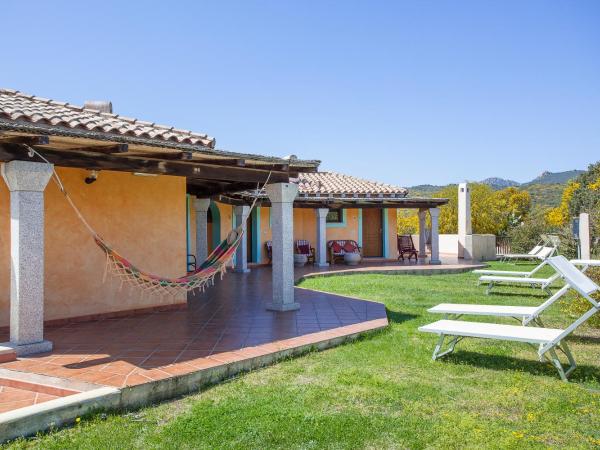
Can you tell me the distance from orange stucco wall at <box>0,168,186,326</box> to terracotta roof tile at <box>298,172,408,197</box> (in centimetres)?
862

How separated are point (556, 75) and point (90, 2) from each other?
37.9ft

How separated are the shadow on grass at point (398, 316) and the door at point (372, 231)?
1194cm

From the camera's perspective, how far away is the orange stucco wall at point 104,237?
22.1 feet

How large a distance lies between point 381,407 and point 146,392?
6.18 ft

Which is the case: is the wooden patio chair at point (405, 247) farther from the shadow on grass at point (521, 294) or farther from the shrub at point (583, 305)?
the shrub at point (583, 305)

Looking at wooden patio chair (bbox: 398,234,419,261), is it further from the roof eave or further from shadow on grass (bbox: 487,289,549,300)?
the roof eave

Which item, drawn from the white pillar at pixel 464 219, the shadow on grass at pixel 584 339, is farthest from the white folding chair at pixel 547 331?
the white pillar at pixel 464 219

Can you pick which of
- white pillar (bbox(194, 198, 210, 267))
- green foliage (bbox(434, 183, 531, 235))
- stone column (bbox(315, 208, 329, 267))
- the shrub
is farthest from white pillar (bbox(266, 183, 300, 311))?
green foliage (bbox(434, 183, 531, 235))

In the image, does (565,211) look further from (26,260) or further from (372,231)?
(26,260)

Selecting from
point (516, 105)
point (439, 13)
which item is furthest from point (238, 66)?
point (516, 105)

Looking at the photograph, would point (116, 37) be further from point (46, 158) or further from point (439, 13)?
point (439, 13)

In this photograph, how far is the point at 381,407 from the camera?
146 inches

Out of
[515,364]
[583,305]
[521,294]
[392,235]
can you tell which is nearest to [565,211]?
[392,235]

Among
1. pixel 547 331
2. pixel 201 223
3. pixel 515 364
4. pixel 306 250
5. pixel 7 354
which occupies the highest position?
pixel 201 223
